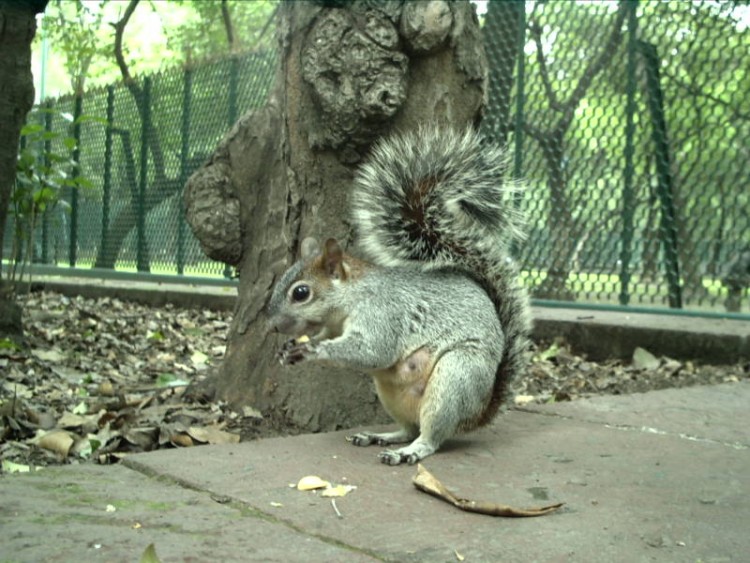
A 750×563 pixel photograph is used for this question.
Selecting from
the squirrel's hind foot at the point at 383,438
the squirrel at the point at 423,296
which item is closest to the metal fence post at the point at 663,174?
the squirrel at the point at 423,296

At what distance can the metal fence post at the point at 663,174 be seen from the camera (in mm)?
6176

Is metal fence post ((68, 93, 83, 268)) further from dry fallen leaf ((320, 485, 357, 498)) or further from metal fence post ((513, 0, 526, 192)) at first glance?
dry fallen leaf ((320, 485, 357, 498))

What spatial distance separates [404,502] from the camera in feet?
8.16

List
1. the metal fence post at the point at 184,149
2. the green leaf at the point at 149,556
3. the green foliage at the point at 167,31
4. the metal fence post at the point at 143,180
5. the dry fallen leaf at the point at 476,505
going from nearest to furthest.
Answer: the green leaf at the point at 149,556, the dry fallen leaf at the point at 476,505, the metal fence post at the point at 184,149, the metal fence post at the point at 143,180, the green foliage at the point at 167,31

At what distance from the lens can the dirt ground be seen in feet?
11.8

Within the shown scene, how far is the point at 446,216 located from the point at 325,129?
0.72 meters

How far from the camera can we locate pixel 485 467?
2.90 metres

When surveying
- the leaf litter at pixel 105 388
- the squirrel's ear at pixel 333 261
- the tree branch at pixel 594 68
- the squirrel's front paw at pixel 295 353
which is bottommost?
the leaf litter at pixel 105 388

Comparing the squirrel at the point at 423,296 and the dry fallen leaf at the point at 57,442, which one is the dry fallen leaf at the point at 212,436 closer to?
the dry fallen leaf at the point at 57,442

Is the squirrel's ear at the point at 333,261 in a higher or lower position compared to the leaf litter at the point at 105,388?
higher

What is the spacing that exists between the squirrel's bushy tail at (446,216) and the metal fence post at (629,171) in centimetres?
321

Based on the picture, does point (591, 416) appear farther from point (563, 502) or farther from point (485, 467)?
point (563, 502)

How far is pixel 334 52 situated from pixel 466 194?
0.81m

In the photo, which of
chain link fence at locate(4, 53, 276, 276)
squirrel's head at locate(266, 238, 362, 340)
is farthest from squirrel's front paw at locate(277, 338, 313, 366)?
chain link fence at locate(4, 53, 276, 276)
